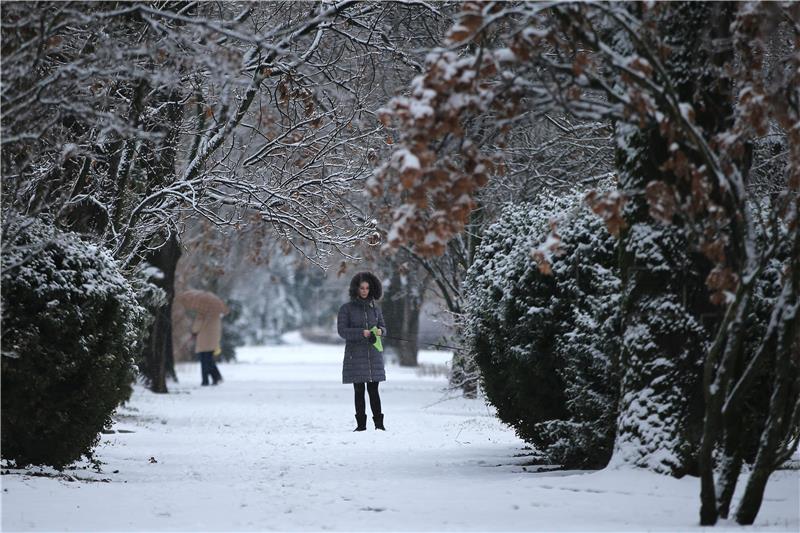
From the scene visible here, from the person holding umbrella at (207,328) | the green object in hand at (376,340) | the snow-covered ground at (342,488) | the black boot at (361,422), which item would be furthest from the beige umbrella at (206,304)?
the black boot at (361,422)

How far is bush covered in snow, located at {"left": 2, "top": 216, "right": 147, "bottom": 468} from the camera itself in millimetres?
8211

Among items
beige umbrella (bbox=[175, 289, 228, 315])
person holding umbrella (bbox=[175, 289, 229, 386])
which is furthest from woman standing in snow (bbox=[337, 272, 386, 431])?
beige umbrella (bbox=[175, 289, 228, 315])

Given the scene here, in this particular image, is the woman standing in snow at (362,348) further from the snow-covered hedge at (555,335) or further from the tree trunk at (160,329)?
the tree trunk at (160,329)

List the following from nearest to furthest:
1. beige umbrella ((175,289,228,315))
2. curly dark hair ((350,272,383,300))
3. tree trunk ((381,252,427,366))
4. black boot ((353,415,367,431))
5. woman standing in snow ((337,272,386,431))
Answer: black boot ((353,415,367,431))
woman standing in snow ((337,272,386,431))
curly dark hair ((350,272,383,300))
beige umbrella ((175,289,228,315))
tree trunk ((381,252,427,366))

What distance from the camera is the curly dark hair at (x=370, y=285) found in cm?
1396

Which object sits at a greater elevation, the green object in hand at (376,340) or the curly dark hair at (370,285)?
the curly dark hair at (370,285)

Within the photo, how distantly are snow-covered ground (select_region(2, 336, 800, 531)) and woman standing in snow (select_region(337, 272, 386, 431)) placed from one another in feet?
1.37

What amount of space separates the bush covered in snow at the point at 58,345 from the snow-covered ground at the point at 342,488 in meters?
0.34

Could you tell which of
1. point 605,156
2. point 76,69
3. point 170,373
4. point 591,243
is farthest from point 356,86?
point 170,373

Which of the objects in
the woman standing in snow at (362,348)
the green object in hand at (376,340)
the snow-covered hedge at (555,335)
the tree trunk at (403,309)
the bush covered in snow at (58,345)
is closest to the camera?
the bush covered in snow at (58,345)

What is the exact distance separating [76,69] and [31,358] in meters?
2.71

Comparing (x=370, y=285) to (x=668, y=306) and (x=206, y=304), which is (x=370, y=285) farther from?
(x=206, y=304)

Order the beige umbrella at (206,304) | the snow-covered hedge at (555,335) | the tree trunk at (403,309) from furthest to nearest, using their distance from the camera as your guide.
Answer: the tree trunk at (403,309) < the beige umbrella at (206,304) < the snow-covered hedge at (555,335)

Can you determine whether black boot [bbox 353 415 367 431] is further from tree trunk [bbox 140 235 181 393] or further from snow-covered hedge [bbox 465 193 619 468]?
tree trunk [bbox 140 235 181 393]
